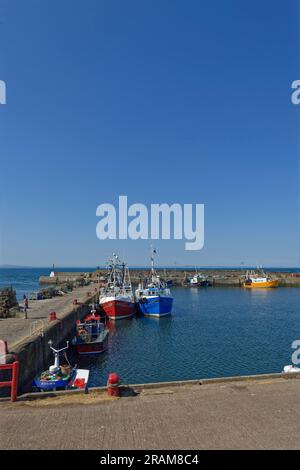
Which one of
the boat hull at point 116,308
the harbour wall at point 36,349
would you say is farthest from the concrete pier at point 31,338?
the boat hull at point 116,308

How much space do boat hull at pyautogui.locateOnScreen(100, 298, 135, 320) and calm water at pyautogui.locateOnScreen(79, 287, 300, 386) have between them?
1655mm

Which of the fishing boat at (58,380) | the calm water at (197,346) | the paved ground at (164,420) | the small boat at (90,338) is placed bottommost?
the calm water at (197,346)

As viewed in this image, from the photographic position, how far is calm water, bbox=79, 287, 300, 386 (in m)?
21.2

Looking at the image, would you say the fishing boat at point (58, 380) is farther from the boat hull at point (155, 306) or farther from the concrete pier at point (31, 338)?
the boat hull at point (155, 306)

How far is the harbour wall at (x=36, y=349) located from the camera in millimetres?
16344

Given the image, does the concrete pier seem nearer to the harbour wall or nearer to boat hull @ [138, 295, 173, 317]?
the harbour wall

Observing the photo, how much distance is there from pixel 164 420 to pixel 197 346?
1988 centimetres

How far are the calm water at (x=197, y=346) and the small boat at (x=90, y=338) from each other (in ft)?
3.19

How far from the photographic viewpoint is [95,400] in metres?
10.3

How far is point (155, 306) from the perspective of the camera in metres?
43.9

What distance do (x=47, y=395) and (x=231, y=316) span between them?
37009 millimetres

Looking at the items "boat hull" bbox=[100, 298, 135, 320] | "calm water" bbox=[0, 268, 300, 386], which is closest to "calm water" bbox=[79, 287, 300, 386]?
"calm water" bbox=[0, 268, 300, 386]

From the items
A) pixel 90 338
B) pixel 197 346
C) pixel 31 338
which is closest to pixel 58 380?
pixel 31 338

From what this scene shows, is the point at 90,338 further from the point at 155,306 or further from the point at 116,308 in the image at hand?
the point at 155,306
